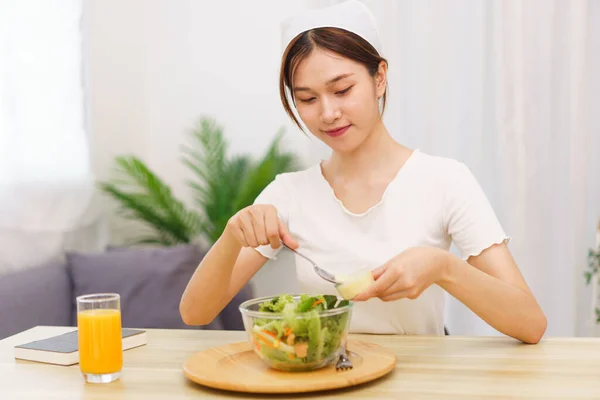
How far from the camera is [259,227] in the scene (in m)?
1.53

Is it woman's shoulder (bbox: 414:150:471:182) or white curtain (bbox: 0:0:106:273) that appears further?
white curtain (bbox: 0:0:106:273)

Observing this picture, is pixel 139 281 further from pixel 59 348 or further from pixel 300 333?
pixel 300 333

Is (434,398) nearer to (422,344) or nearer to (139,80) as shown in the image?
(422,344)

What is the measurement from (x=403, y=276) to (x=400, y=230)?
0.49 meters

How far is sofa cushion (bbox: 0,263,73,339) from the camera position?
2.63m

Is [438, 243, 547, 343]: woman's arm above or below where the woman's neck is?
below

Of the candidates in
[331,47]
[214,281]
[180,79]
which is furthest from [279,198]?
[180,79]

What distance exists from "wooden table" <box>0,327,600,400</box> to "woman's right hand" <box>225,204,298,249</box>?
0.23 metres

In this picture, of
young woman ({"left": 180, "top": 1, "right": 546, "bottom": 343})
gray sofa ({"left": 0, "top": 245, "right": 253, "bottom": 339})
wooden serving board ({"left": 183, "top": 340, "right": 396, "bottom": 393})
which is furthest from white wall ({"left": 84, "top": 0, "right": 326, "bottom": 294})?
wooden serving board ({"left": 183, "top": 340, "right": 396, "bottom": 393})

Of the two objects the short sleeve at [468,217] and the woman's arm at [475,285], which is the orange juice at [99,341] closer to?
the woman's arm at [475,285]

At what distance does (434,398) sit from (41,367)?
2.53ft

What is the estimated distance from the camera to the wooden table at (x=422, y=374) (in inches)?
46.1

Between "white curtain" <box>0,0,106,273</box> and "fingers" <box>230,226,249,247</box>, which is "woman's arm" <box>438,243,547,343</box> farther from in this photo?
"white curtain" <box>0,0,106,273</box>

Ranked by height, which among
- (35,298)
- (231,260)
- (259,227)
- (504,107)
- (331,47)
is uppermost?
(331,47)
